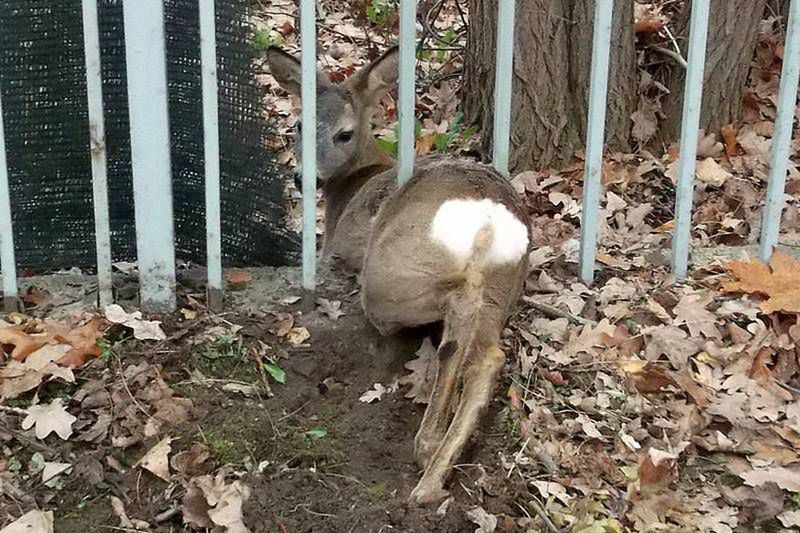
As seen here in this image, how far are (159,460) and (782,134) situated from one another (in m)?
2.99

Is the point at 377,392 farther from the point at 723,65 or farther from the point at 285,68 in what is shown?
the point at 723,65

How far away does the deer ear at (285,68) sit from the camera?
18.3ft

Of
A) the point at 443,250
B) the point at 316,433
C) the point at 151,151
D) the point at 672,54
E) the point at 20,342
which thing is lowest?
the point at 316,433

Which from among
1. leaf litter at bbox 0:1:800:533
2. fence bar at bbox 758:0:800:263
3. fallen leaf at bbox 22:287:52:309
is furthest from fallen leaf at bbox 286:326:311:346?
fence bar at bbox 758:0:800:263

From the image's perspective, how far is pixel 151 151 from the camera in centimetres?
454

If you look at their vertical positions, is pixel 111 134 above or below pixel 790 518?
above

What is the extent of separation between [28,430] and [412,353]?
4.87ft

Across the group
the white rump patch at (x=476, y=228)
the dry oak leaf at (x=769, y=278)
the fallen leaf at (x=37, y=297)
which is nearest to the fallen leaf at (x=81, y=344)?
the fallen leaf at (x=37, y=297)

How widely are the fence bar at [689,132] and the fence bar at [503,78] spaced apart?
2.50 ft

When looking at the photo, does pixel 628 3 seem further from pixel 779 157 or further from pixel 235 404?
pixel 235 404

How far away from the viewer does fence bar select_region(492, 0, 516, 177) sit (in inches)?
183

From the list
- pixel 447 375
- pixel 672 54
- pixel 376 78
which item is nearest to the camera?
pixel 447 375

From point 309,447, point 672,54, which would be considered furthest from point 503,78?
point 672,54

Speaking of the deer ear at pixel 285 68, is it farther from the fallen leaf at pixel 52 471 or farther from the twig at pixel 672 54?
the fallen leaf at pixel 52 471
